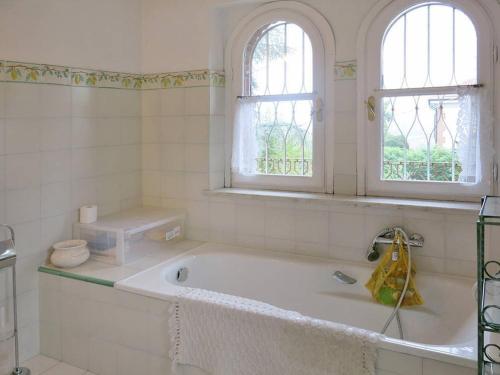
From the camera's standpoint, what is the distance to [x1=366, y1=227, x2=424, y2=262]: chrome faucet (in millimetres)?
2252

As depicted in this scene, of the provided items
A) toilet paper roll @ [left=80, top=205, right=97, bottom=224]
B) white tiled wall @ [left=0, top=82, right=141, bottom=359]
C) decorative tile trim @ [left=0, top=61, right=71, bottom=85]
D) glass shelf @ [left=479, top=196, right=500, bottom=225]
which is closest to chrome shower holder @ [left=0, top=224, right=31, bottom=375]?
white tiled wall @ [left=0, top=82, right=141, bottom=359]

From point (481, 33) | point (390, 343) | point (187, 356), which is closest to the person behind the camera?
point (390, 343)

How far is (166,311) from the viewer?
6.59 ft

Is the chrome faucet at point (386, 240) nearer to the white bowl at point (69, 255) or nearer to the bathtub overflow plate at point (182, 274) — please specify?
the bathtub overflow plate at point (182, 274)

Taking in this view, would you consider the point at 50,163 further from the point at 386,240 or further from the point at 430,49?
the point at 430,49

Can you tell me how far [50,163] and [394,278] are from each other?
190cm

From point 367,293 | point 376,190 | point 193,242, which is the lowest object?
point 367,293

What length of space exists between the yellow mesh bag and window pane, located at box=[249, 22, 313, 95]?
106 cm

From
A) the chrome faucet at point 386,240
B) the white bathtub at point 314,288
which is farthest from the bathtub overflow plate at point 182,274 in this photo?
the chrome faucet at point 386,240

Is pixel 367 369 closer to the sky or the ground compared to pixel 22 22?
closer to the ground

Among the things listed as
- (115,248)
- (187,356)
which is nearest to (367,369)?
(187,356)

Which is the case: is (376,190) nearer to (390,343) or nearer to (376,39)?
(376,39)

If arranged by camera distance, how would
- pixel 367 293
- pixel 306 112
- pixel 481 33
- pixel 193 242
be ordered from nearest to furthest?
pixel 481 33 → pixel 367 293 → pixel 306 112 → pixel 193 242

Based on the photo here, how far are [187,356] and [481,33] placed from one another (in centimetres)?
207
